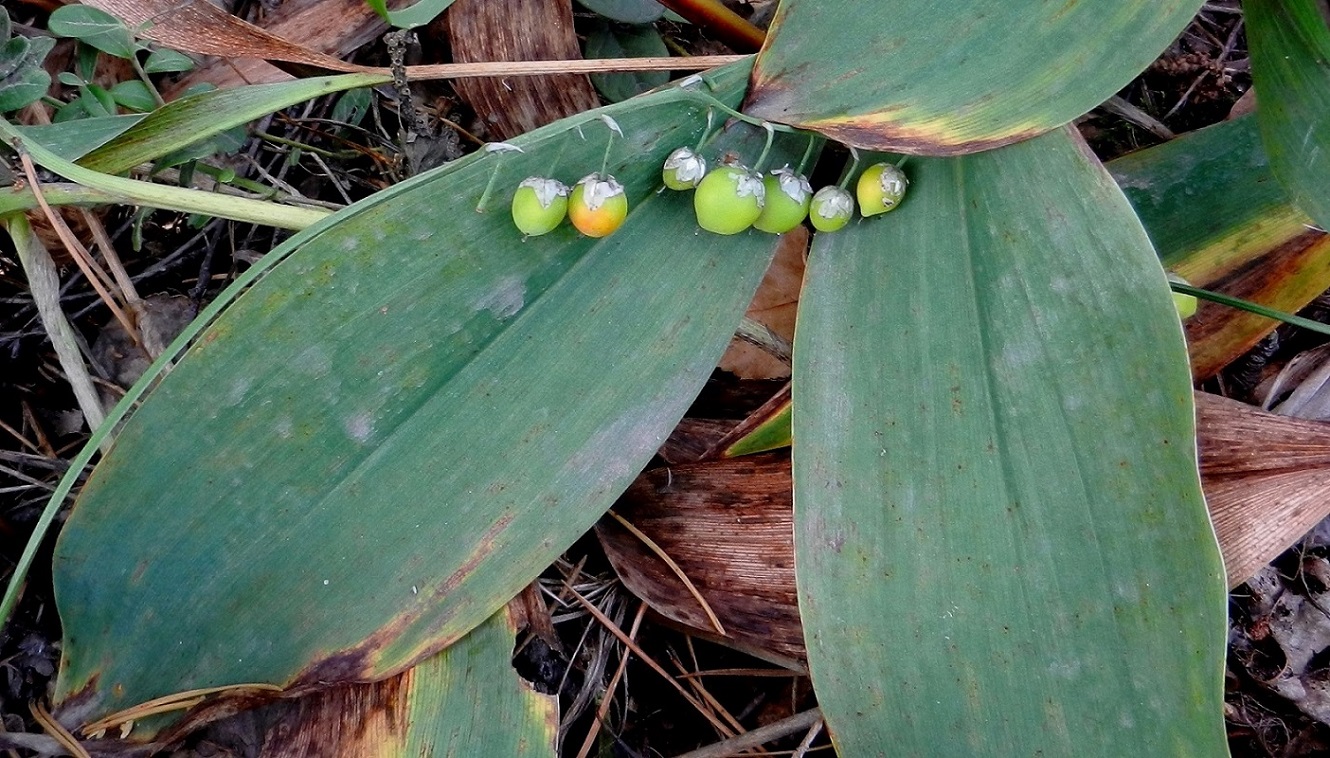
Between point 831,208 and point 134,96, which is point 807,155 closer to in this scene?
point 831,208

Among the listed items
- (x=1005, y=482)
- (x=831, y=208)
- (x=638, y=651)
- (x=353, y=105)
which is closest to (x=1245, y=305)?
(x=1005, y=482)

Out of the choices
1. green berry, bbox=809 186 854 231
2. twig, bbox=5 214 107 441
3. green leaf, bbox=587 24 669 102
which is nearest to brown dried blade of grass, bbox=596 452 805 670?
green berry, bbox=809 186 854 231

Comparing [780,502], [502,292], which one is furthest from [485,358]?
[780,502]

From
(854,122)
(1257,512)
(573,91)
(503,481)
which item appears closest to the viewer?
(854,122)

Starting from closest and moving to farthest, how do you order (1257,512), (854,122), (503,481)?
(854,122) → (503,481) → (1257,512)

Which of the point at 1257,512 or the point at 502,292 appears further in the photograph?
the point at 1257,512

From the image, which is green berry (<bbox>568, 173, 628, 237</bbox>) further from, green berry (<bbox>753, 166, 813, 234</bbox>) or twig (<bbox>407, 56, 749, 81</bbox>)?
twig (<bbox>407, 56, 749, 81</bbox>)

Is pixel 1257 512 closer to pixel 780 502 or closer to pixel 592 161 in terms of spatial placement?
pixel 780 502
